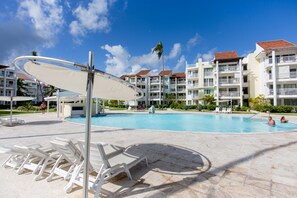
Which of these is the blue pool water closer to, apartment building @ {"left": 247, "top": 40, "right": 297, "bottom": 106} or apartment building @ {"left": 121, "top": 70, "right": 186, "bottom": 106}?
apartment building @ {"left": 247, "top": 40, "right": 297, "bottom": 106}

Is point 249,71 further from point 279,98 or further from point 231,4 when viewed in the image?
point 231,4

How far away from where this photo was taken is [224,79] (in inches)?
1565

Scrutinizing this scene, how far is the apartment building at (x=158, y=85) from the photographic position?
5800cm

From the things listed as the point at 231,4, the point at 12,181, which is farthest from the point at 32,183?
the point at 231,4

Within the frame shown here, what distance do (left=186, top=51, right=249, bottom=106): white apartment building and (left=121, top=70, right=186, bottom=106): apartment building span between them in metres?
12.8

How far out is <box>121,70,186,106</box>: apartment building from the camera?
190 feet

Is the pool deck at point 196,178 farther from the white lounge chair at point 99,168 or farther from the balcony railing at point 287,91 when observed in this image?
the balcony railing at point 287,91

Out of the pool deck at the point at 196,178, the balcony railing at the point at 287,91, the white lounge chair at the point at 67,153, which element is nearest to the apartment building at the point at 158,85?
the balcony railing at the point at 287,91

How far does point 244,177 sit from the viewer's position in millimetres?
3885

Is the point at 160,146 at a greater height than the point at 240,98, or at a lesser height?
lesser

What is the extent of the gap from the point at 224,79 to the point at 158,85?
24610 millimetres

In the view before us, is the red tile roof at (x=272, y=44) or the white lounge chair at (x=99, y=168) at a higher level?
the red tile roof at (x=272, y=44)

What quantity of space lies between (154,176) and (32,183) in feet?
9.01

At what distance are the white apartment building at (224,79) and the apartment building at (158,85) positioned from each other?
12759mm
